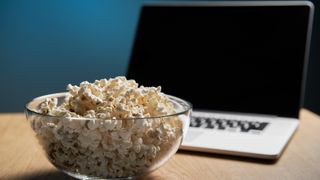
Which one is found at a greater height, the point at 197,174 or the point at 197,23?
the point at 197,23

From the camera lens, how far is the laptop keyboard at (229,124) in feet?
2.97

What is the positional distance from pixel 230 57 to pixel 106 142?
2.19 ft

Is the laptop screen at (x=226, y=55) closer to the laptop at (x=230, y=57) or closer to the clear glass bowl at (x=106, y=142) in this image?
the laptop at (x=230, y=57)

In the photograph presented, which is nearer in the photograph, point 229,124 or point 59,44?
point 229,124

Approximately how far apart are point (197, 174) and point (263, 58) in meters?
0.53

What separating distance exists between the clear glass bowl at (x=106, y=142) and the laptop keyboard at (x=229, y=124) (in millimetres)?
310

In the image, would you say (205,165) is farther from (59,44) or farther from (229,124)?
(59,44)

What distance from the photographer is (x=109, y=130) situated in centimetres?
56

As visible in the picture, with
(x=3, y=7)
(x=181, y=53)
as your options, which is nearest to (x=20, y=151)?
(x=181, y=53)

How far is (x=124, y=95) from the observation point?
2.00 ft

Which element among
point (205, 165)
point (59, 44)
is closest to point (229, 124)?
point (205, 165)

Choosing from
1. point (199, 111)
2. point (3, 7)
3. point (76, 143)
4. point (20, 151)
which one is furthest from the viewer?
point (3, 7)

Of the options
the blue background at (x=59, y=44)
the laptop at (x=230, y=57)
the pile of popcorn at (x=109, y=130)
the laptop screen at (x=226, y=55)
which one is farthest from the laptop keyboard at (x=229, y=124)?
the blue background at (x=59, y=44)

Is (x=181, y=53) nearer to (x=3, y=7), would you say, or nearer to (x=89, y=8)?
(x=89, y=8)
